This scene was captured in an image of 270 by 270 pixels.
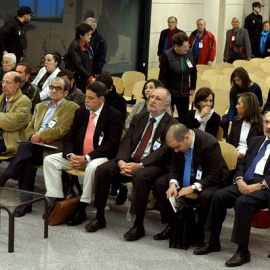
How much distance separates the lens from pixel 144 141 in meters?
6.77

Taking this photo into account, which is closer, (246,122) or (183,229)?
(183,229)

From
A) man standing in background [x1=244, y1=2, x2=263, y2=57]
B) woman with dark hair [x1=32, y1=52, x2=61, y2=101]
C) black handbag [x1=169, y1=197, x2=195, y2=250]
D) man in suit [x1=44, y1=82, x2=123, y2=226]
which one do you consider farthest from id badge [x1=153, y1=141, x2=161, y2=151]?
man standing in background [x1=244, y1=2, x2=263, y2=57]

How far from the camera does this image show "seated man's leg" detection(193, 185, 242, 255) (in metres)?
5.98

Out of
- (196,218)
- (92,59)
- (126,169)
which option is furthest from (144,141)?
(92,59)

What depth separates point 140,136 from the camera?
22.4ft

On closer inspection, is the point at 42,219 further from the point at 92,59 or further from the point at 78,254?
the point at 92,59

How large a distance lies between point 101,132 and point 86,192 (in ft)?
2.25

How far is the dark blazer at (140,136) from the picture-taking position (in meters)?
6.55

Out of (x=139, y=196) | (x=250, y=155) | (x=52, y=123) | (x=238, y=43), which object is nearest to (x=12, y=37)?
(x=52, y=123)

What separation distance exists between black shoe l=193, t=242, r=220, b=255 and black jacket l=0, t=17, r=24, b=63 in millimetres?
5456

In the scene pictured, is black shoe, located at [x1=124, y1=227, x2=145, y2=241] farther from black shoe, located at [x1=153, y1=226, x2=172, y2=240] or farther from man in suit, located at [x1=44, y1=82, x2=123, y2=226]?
man in suit, located at [x1=44, y1=82, x2=123, y2=226]

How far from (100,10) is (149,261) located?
9.37 metres

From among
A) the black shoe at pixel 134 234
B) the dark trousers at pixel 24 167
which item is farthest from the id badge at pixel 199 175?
the dark trousers at pixel 24 167

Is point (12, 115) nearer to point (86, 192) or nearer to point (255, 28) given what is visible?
point (86, 192)
